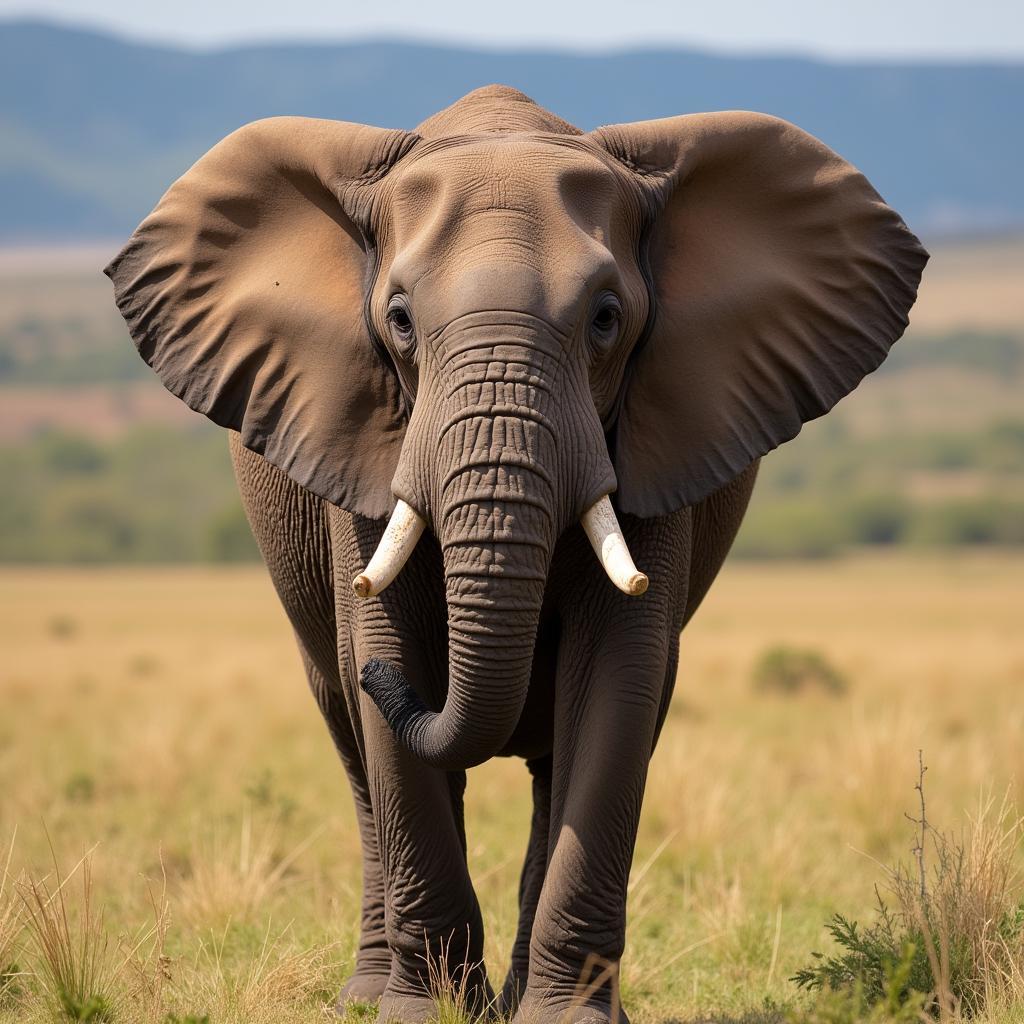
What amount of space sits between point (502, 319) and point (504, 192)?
0.46 m

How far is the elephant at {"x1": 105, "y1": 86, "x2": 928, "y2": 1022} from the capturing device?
16.6 feet

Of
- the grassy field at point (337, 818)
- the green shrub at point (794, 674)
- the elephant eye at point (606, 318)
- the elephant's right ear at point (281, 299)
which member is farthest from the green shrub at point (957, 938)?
the green shrub at point (794, 674)

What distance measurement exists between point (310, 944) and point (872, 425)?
137228 mm

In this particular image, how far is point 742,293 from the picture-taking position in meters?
6.00

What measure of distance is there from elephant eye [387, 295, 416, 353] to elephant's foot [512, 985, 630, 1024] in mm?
1986

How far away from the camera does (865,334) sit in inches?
249

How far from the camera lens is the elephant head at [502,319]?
198 inches

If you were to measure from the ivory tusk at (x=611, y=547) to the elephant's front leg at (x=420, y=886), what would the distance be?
41.6 inches

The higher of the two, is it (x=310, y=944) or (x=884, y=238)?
(x=884, y=238)

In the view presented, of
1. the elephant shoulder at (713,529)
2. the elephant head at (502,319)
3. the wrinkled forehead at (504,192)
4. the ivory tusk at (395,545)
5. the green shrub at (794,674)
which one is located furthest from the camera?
the green shrub at (794,674)

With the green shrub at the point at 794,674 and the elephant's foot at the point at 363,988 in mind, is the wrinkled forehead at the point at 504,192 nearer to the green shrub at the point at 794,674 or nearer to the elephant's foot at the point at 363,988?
the elephant's foot at the point at 363,988

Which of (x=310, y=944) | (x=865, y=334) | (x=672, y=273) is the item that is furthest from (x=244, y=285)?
(x=310, y=944)

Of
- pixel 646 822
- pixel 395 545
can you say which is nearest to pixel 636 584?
pixel 395 545

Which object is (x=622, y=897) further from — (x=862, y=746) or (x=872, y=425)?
(x=872, y=425)
